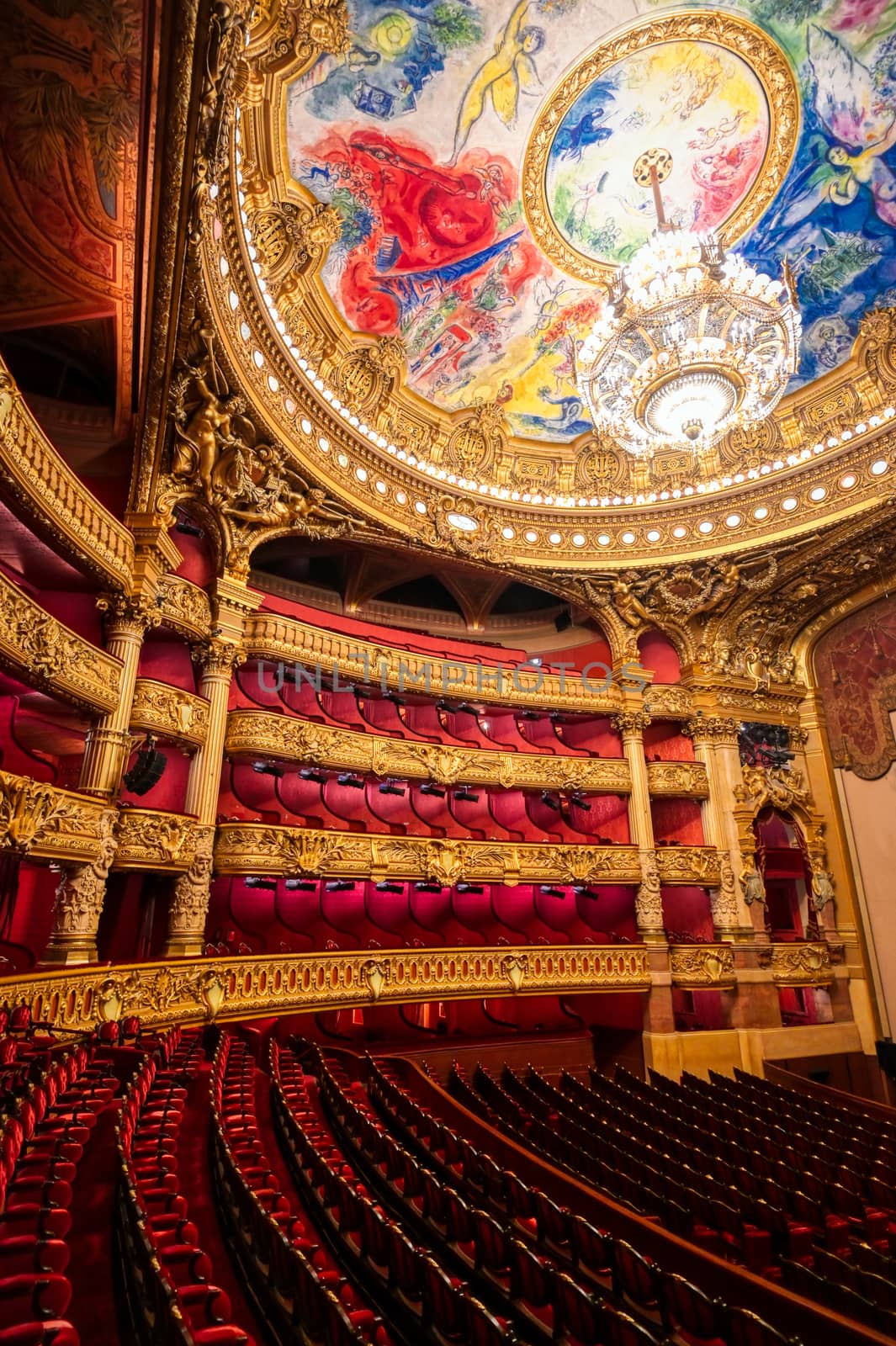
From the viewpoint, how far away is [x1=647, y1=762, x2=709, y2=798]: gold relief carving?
12891 millimetres

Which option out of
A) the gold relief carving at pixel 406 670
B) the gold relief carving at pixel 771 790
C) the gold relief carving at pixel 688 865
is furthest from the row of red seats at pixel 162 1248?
the gold relief carving at pixel 771 790

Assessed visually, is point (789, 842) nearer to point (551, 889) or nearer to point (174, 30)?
point (551, 889)

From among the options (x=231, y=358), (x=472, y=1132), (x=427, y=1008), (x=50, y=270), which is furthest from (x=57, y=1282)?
(x=427, y=1008)

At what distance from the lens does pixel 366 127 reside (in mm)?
9039

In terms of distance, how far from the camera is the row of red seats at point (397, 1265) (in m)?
2.34

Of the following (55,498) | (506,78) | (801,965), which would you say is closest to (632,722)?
(801,965)

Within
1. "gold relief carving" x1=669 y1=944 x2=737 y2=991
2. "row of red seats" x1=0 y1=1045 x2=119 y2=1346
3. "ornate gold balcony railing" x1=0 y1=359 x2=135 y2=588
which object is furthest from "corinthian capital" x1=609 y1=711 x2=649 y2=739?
"row of red seats" x1=0 y1=1045 x2=119 y2=1346

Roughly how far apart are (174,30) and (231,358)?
375 cm

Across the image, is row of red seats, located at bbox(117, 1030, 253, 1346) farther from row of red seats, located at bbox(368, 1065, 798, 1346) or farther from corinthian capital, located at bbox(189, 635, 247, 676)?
corinthian capital, located at bbox(189, 635, 247, 676)

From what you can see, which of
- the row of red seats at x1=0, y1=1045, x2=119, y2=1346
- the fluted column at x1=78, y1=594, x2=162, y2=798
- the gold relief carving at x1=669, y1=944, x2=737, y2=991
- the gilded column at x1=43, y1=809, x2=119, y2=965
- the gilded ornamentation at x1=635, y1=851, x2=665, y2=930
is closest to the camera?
the row of red seats at x1=0, y1=1045, x2=119, y2=1346

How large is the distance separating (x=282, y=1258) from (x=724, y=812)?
11788 millimetres

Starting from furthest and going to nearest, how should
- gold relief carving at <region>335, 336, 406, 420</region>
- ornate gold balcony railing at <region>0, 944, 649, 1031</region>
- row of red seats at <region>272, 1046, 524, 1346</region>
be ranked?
1. gold relief carving at <region>335, 336, 406, 420</region>
2. ornate gold balcony railing at <region>0, 944, 649, 1031</region>
3. row of red seats at <region>272, 1046, 524, 1346</region>

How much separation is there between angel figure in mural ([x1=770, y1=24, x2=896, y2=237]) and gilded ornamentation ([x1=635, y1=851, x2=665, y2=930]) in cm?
1022

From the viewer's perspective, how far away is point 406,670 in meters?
11.6
